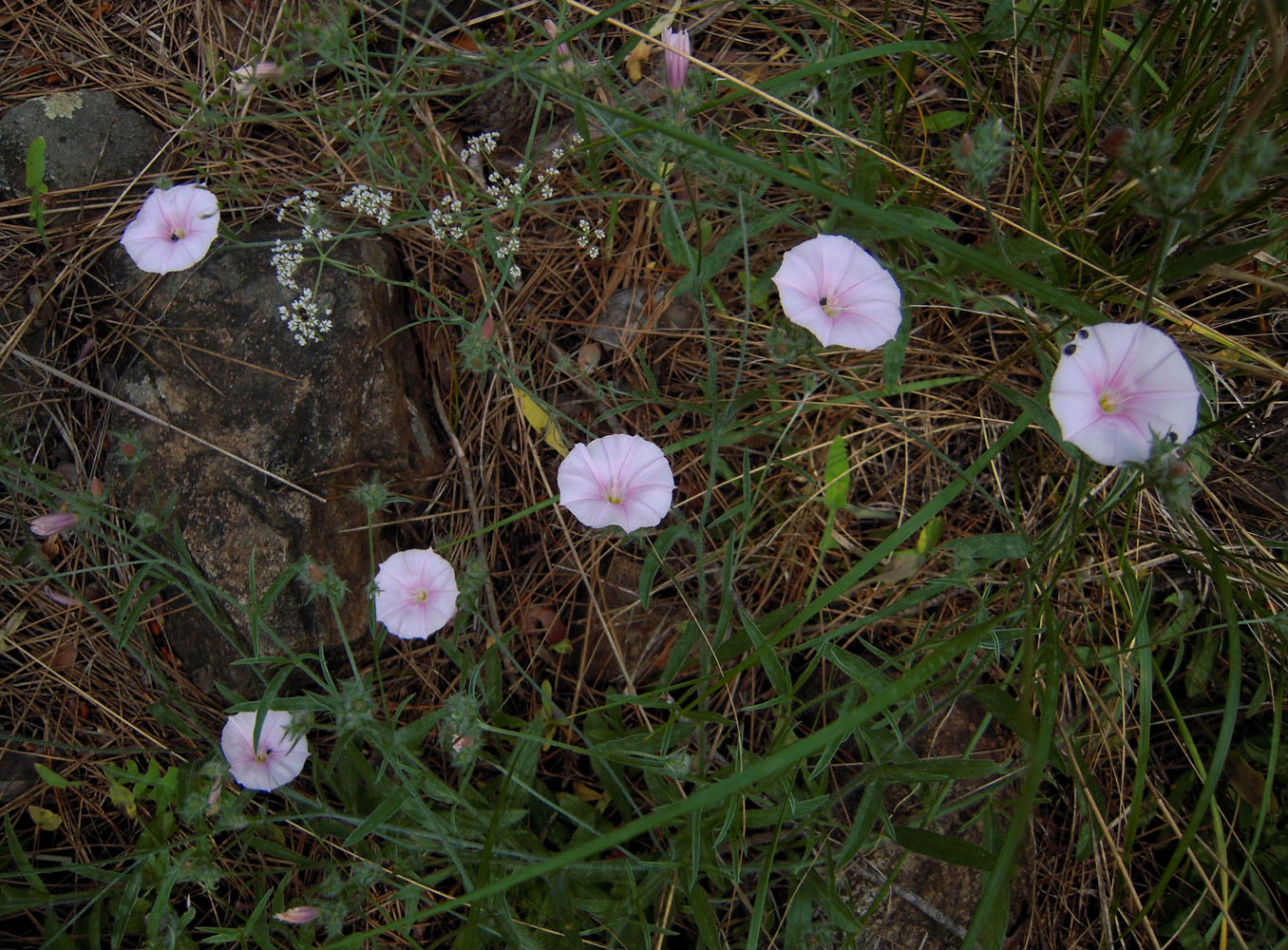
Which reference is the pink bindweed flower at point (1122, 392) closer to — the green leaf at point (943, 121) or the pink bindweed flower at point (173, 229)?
the green leaf at point (943, 121)

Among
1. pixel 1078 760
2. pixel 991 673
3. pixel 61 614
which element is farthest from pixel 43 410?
pixel 1078 760

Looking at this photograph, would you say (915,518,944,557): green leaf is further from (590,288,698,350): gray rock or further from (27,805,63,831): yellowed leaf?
(27,805,63,831): yellowed leaf

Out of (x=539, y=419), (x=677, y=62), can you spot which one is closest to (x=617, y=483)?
(x=539, y=419)

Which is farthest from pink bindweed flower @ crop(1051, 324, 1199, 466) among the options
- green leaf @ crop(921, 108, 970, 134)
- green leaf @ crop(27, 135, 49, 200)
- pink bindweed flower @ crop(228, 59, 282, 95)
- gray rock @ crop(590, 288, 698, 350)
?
green leaf @ crop(27, 135, 49, 200)

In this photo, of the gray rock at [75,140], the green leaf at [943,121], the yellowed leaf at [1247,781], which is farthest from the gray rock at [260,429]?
the yellowed leaf at [1247,781]

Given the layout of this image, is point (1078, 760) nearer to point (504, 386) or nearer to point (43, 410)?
point (504, 386)
